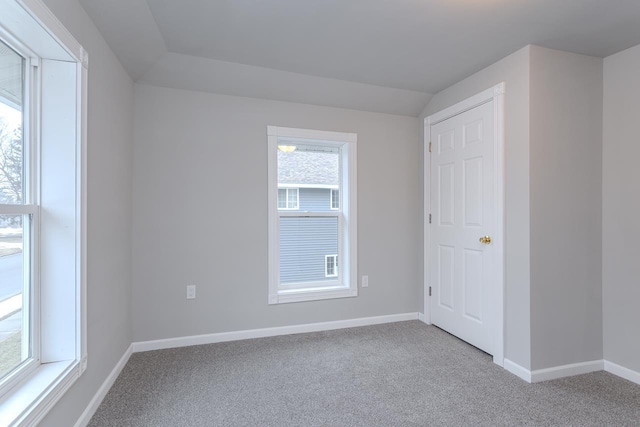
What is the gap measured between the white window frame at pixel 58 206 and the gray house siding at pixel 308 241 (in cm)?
178

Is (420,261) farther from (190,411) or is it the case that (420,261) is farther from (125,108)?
(125,108)

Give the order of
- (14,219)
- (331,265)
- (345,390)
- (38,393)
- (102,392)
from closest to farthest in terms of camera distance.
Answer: (38,393) → (14,219) → (102,392) → (345,390) → (331,265)

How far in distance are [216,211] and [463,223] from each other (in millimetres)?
2256

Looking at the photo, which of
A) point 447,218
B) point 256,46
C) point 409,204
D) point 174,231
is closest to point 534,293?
point 447,218

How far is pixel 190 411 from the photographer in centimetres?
186

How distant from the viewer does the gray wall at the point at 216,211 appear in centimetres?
267

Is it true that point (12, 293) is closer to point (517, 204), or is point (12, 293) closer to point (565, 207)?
point (517, 204)

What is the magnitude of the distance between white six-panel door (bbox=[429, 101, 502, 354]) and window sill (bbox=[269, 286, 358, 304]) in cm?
92

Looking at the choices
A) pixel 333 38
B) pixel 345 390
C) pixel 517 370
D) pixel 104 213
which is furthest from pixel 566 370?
pixel 104 213

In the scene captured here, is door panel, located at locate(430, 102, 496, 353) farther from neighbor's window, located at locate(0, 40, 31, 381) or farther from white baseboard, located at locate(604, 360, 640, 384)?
neighbor's window, located at locate(0, 40, 31, 381)

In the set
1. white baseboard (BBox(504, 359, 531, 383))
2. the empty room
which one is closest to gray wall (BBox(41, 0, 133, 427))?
the empty room

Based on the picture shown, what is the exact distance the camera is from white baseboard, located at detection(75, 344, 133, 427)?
1.70 metres

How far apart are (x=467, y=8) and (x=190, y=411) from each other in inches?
115

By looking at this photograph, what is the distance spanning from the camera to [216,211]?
2.84 m
